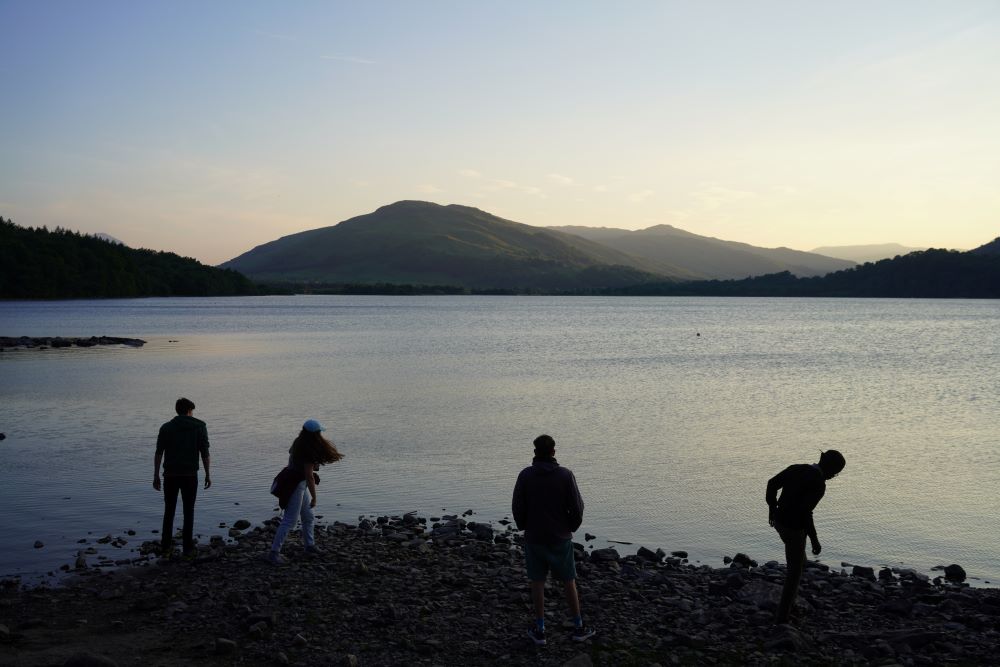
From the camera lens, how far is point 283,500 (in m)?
12.4

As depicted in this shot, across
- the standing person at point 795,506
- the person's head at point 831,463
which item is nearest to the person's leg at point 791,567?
the standing person at point 795,506

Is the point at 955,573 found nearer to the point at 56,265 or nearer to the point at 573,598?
the point at 573,598

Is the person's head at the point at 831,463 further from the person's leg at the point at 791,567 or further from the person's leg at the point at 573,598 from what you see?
the person's leg at the point at 573,598

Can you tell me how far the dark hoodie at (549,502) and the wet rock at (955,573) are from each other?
7.14m

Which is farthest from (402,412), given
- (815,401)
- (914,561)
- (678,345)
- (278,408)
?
(678,345)

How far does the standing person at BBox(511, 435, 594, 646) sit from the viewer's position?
9.07 metres

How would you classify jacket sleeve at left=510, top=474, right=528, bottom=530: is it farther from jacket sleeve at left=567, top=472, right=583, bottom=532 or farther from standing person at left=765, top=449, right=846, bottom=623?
standing person at left=765, top=449, right=846, bottom=623

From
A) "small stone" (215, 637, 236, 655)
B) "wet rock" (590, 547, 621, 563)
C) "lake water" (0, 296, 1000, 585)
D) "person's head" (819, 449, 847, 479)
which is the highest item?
"person's head" (819, 449, 847, 479)

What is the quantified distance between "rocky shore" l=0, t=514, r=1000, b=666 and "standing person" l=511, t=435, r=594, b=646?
68 cm

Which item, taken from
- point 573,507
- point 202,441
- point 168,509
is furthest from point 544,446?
point 168,509

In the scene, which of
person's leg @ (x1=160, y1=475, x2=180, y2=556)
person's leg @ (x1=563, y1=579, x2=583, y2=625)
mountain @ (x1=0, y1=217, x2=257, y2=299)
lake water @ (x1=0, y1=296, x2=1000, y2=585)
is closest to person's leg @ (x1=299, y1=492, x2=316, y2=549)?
person's leg @ (x1=160, y1=475, x2=180, y2=556)

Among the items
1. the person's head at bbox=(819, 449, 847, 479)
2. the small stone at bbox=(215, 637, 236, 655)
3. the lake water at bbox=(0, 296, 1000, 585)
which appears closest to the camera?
the small stone at bbox=(215, 637, 236, 655)

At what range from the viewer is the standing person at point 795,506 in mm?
9625

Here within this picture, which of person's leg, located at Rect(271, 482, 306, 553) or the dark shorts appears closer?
the dark shorts
